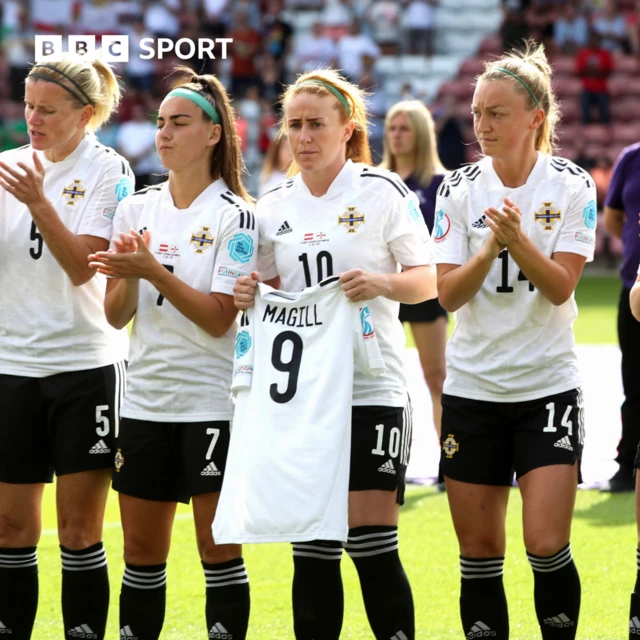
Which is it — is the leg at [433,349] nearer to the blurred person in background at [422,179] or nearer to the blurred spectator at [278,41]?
the blurred person in background at [422,179]

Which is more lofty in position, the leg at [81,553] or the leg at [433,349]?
the leg at [433,349]

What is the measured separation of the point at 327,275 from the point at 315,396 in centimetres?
43

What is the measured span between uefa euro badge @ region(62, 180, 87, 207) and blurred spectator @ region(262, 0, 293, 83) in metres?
19.4

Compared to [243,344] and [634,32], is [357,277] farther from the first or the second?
[634,32]

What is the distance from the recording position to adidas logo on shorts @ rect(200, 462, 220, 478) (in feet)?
13.4

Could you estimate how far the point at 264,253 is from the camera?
4.30m

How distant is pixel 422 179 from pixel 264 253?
3.51 meters

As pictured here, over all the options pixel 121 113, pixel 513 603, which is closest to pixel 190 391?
pixel 513 603

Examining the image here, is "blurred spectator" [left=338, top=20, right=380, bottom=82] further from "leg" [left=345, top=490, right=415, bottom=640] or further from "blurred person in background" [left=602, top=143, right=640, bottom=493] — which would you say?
"leg" [left=345, top=490, right=415, bottom=640]

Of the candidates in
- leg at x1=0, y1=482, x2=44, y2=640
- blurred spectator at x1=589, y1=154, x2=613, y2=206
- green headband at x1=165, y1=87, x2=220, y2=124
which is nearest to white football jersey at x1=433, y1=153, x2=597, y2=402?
green headband at x1=165, y1=87, x2=220, y2=124

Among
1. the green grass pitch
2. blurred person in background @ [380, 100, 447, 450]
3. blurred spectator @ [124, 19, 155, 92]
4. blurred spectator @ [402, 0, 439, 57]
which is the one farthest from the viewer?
blurred spectator @ [402, 0, 439, 57]

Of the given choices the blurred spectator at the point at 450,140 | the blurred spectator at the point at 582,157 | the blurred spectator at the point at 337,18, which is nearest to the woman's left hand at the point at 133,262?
the blurred spectator at the point at 450,140

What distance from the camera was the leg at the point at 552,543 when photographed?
395 centimetres

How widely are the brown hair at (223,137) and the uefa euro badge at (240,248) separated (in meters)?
0.24
